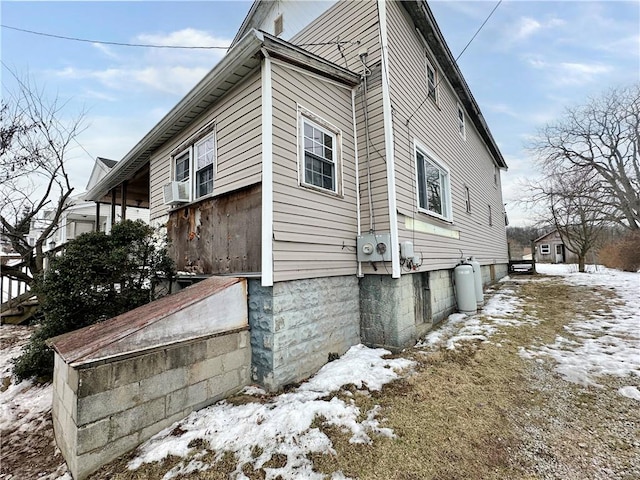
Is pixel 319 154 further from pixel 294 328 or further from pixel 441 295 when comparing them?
pixel 441 295

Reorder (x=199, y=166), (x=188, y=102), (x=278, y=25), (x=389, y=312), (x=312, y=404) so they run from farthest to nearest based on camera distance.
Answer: (x=278, y=25) < (x=199, y=166) < (x=188, y=102) < (x=389, y=312) < (x=312, y=404)

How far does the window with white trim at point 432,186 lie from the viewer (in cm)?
633

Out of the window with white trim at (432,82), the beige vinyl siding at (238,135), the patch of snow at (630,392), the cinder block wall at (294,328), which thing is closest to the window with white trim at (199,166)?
the beige vinyl siding at (238,135)

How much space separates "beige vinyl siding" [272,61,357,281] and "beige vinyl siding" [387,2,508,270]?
37.1 inches

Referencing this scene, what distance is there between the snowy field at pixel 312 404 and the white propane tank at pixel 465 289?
993mm

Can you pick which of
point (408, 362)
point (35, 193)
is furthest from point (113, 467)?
point (35, 193)

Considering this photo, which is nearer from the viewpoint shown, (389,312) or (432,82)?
(389,312)

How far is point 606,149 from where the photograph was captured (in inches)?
805

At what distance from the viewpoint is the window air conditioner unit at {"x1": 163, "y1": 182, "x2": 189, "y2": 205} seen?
574cm

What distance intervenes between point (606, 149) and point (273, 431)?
91.8 feet

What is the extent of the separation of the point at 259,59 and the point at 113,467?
479 cm

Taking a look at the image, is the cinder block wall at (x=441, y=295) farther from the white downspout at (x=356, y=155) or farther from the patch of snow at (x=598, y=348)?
the white downspout at (x=356, y=155)

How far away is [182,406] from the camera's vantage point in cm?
317

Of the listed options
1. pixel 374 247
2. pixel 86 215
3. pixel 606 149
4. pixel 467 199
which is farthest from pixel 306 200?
pixel 606 149
